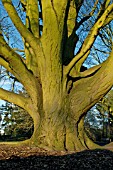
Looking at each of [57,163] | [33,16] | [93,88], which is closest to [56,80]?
[93,88]

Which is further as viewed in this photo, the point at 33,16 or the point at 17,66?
the point at 33,16

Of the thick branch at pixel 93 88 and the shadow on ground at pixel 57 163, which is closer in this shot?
the shadow on ground at pixel 57 163

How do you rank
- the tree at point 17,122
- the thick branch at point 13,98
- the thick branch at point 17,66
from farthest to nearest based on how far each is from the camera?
the tree at point 17,122
the thick branch at point 13,98
the thick branch at point 17,66

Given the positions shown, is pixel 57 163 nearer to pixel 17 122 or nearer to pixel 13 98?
pixel 13 98

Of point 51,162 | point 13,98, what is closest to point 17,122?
point 13,98

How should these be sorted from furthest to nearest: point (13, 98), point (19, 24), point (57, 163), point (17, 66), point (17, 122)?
point (17, 122) → point (13, 98) → point (17, 66) → point (19, 24) → point (57, 163)

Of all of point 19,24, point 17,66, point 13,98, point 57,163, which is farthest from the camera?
point 13,98

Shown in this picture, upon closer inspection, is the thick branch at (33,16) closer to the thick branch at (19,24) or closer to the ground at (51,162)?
the thick branch at (19,24)

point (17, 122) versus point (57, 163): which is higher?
→ point (17, 122)

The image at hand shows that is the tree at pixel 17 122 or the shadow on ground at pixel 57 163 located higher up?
the tree at pixel 17 122

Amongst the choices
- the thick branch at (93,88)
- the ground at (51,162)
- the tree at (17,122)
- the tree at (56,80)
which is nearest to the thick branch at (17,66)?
the tree at (56,80)

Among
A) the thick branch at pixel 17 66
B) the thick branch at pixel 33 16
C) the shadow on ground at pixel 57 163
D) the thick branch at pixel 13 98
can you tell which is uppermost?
the thick branch at pixel 33 16

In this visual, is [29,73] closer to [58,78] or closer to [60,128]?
[58,78]

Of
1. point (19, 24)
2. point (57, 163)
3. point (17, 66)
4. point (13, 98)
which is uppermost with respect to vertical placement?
point (19, 24)
